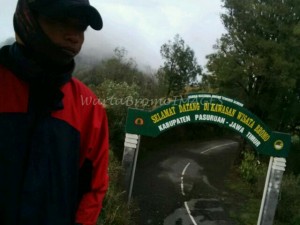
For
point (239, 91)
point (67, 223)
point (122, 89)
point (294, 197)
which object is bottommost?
point (294, 197)

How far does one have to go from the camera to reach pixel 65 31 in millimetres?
1793

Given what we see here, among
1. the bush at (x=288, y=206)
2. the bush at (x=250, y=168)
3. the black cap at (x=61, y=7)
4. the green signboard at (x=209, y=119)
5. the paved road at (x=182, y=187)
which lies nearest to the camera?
the black cap at (x=61, y=7)

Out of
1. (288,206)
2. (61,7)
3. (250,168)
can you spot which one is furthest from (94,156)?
(250,168)

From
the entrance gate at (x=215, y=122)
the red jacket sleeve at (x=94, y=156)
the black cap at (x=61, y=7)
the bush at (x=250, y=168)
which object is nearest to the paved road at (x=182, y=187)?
the bush at (x=250, y=168)

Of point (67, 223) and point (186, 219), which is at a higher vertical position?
point (67, 223)

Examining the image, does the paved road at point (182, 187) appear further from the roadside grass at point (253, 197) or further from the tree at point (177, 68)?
the tree at point (177, 68)

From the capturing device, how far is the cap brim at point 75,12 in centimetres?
168

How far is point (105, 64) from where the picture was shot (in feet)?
94.5

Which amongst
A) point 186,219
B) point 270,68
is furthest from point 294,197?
point 270,68

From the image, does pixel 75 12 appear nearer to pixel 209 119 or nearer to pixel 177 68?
pixel 209 119

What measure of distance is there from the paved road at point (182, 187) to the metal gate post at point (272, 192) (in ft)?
9.03

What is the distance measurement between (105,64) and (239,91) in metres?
10.1

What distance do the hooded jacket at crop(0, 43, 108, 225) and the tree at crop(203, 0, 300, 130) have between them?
63.7ft

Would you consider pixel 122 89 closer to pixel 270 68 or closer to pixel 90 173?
pixel 270 68
